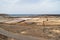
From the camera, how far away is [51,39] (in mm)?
7953

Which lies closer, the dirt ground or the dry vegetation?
the dirt ground

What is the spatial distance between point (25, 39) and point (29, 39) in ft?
0.87

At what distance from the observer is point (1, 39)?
8.09 metres

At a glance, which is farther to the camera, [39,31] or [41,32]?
[39,31]

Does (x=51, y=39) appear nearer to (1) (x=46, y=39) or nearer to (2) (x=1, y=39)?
(1) (x=46, y=39)

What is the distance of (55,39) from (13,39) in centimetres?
278

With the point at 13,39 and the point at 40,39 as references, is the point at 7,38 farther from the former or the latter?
the point at 40,39

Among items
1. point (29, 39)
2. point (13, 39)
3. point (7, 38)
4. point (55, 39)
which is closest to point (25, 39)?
point (29, 39)

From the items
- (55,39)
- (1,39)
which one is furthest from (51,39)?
(1,39)

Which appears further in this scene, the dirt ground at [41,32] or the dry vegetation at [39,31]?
the dry vegetation at [39,31]

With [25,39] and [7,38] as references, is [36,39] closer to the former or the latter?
[25,39]

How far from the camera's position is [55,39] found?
26.1ft

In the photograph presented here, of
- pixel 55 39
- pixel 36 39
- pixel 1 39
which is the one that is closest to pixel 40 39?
pixel 36 39

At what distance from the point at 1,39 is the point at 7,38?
1.33ft
